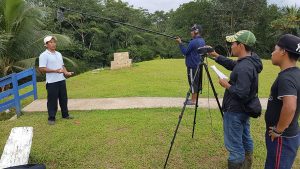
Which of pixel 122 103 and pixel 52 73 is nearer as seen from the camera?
pixel 52 73

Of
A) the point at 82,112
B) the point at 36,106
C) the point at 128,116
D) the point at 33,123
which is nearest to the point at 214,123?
the point at 128,116

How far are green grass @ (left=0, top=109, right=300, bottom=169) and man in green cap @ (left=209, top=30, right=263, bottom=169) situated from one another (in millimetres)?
944

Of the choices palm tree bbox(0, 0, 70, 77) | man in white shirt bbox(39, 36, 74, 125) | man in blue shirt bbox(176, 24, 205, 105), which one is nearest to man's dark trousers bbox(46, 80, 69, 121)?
man in white shirt bbox(39, 36, 74, 125)

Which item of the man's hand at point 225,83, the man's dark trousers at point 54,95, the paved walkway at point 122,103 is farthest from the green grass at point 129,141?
the man's hand at point 225,83

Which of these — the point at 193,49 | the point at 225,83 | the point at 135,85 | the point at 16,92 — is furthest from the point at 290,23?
the point at 225,83

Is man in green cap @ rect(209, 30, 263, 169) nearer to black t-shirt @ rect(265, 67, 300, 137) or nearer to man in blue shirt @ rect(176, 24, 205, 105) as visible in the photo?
black t-shirt @ rect(265, 67, 300, 137)

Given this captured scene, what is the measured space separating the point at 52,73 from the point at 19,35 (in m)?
7.09

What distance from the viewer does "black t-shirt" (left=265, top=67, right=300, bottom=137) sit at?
312 centimetres

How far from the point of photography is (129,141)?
5805 millimetres

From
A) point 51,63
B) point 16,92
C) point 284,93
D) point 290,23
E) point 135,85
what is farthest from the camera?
point 290,23

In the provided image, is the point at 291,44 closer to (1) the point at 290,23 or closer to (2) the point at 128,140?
(2) the point at 128,140

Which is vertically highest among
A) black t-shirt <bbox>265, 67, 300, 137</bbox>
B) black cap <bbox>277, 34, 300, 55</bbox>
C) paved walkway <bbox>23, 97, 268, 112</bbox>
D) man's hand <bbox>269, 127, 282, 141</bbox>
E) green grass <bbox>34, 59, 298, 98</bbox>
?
black cap <bbox>277, 34, 300, 55</bbox>

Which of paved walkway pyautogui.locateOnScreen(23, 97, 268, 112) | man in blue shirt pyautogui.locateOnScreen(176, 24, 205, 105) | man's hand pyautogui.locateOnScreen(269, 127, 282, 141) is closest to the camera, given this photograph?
man's hand pyautogui.locateOnScreen(269, 127, 282, 141)

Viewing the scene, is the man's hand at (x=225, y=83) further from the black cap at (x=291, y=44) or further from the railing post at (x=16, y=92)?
the railing post at (x=16, y=92)
